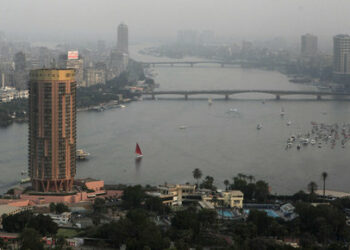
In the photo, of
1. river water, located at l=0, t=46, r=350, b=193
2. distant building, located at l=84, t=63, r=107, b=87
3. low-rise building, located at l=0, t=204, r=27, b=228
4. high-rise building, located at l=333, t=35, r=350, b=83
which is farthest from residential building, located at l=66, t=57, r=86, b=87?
low-rise building, located at l=0, t=204, r=27, b=228

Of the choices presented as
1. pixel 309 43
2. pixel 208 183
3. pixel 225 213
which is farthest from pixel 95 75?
pixel 225 213

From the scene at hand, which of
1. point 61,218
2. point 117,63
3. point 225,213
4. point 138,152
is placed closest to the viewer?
point 61,218

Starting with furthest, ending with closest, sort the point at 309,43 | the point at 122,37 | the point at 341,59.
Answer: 1. the point at 122,37
2. the point at 309,43
3. the point at 341,59

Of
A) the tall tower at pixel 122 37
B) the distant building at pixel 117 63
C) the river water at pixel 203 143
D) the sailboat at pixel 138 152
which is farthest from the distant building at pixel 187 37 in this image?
the sailboat at pixel 138 152

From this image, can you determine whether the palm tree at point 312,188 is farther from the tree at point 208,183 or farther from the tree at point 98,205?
the tree at point 98,205

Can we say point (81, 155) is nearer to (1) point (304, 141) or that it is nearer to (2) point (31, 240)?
(1) point (304, 141)
